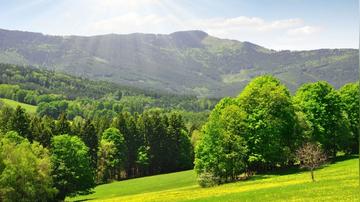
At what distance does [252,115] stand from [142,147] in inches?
2344

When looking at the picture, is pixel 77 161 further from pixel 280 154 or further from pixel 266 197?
pixel 266 197

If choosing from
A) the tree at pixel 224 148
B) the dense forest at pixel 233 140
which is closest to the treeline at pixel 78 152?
the dense forest at pixel 233 140

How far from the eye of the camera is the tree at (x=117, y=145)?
412 feet

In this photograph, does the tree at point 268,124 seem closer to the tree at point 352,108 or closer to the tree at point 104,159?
the tree at point 352,108

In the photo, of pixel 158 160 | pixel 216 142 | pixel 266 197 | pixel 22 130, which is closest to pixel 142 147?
pixel 158 160

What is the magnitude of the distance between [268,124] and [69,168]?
123 feet

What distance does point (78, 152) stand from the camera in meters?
83.1

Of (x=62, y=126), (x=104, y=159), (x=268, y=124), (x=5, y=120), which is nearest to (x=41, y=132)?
(x=5, y=120)

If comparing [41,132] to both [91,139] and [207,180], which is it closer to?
[91,139]

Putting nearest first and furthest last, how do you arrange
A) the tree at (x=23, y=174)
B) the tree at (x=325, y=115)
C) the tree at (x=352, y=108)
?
the tree at (x=23, y=174), the tree at (x=325, y=115), the tree at (x=352, y=108)

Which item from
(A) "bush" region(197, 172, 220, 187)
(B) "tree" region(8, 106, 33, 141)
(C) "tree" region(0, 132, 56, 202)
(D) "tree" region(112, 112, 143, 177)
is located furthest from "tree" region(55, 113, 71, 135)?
(A) "bush" region(197, 172, 220, 187)

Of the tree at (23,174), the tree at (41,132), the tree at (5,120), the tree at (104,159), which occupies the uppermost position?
the tree at (5,120)

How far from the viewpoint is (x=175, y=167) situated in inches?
5394

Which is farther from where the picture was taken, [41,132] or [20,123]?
[41,132]
